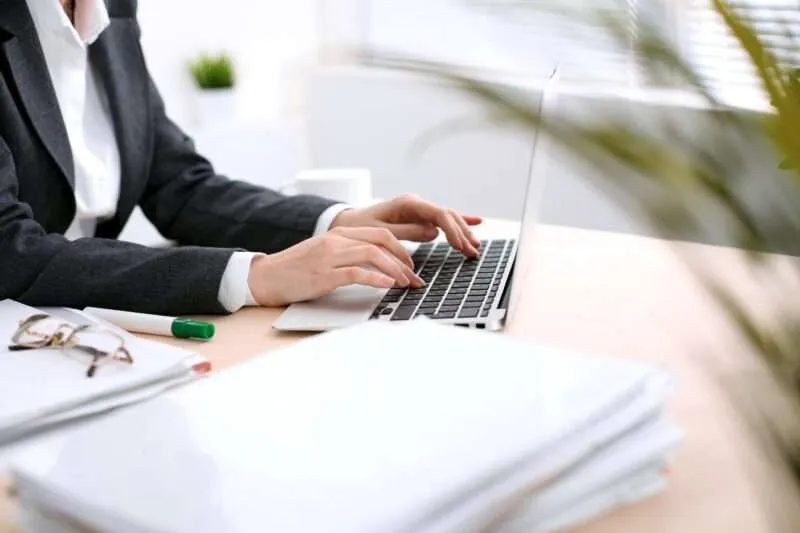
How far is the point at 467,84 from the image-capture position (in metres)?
0.30

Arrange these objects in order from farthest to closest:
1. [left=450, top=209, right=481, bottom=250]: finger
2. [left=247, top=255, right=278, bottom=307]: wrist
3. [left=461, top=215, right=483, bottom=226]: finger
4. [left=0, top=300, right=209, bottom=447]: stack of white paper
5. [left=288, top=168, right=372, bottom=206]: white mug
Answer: [left=288, top=168, right=372, bottom=206]: white mug
[left=461, top=215, right=483, bottom=226]: finger
[left=450, top=209, right=481, bottom=250]: finger
[left=247, top=255, right=278, bottom=307]: wrist
[left=0, top=300, right=209, bottom=447]: stack of white paper

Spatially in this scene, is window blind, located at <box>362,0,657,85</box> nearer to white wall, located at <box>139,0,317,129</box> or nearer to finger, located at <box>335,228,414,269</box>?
finger, located at <box>335,228,414,269</box>

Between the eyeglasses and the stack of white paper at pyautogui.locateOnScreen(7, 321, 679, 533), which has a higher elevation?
the stack of white paper at pyautogui.locateOnScreen(7, 321, 679, 533)

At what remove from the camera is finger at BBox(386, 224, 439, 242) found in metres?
1.32

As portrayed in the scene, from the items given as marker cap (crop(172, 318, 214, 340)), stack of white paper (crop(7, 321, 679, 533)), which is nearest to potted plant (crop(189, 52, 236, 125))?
marker cap (crop(172, 318, 214, 340))

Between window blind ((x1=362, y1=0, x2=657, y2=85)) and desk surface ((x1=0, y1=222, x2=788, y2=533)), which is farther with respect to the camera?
desk surface ((x1=0, y1=222, x2=788, y2=533))

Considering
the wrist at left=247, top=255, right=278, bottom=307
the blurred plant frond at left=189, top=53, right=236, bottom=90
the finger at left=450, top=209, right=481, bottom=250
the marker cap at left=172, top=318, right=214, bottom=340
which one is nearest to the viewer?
the marker cap at left=172, top=318, right=214, bottom=340

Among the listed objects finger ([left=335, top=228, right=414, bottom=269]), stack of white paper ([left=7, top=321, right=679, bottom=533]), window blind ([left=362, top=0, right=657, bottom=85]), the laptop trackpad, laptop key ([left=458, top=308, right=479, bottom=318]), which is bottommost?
the laptop trackpad

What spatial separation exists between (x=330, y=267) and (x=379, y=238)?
0.24ft

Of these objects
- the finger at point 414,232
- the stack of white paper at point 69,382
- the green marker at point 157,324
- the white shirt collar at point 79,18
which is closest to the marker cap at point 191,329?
the green marker at point 157,324

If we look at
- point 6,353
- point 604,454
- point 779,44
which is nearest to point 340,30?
point 6,353

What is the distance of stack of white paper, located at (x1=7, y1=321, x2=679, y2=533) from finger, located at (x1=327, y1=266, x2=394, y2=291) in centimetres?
35

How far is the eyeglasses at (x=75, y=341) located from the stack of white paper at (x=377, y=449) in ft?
0.59

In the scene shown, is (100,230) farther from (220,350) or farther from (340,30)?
(340,30)
